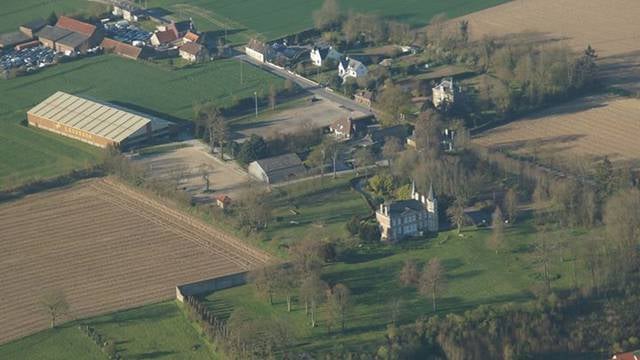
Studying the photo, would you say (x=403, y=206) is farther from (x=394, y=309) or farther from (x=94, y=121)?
(x=94, y=121)

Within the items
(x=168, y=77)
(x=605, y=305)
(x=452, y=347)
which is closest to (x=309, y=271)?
(x=452, y=347)

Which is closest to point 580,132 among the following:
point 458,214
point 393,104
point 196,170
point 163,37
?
point 393,104

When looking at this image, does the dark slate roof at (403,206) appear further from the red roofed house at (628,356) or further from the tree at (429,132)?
the red roofed house at (628,356)

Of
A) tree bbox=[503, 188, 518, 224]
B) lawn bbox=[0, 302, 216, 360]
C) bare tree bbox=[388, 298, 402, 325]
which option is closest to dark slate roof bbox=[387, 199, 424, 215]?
tree bbox=[503, 188, 518, 224]

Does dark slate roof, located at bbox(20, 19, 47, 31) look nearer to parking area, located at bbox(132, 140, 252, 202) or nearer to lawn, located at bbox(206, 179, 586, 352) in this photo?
parking area, located at bbox(132, 140, 252, 202)

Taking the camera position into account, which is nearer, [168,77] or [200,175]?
[200,175]

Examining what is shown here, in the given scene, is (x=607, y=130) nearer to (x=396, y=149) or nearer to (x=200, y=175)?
(x=396, y=149)
